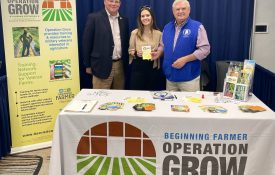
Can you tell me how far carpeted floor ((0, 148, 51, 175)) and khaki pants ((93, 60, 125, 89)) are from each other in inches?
34.3

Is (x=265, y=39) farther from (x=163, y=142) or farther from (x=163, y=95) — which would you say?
(x=163, y=142)

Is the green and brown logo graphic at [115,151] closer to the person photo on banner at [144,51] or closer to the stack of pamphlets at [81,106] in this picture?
the stack of pamphlets at [81,106]

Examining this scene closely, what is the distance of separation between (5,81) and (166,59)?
1556 millimetres

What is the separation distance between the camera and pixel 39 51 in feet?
10.5

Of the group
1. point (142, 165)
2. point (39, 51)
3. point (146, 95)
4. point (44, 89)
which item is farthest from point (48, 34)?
point (142, 165)

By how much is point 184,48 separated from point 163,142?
1165 mm

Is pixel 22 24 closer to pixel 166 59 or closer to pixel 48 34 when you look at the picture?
pixel 48 34

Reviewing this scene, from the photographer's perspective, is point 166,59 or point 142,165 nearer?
point 142,165

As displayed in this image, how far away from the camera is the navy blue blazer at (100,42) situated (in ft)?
11.0

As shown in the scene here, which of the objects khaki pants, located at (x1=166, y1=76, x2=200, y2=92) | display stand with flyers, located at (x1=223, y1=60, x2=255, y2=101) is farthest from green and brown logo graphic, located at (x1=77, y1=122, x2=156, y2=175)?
khaki pants, located at (x1=166, y1=76, x2=200, y2=92)

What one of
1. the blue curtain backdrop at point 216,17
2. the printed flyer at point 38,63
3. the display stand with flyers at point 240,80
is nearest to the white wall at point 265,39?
the blue curtain backdrop at point 216,17

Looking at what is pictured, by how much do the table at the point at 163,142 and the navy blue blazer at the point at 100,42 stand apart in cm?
126

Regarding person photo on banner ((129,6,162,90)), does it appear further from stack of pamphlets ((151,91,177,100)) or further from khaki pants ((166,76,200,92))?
stack of pamphlets ((151,91,177,100))

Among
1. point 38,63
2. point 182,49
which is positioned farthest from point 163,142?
point 38,63
